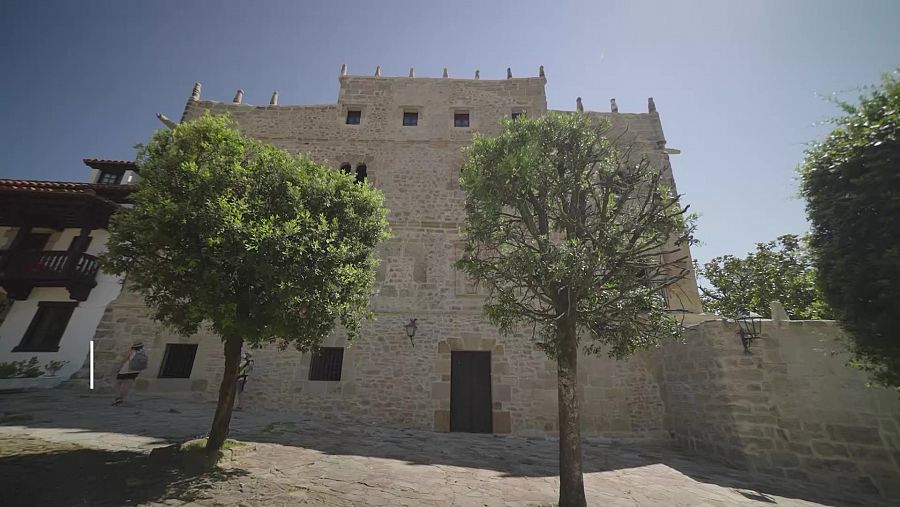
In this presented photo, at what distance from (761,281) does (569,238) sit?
19554 millimetres

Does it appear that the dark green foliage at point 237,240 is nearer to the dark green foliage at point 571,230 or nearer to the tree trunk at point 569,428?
the dark green foliage at point 571,230

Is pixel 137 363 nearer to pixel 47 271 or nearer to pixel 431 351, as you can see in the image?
pixel 47 271

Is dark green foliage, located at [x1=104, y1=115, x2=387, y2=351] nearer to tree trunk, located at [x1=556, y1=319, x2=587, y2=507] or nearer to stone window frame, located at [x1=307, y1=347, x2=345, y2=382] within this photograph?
tree trunk, located at [x1=556, y1=319, x2=587, y2=507]

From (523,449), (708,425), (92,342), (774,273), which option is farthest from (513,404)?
(774,273)

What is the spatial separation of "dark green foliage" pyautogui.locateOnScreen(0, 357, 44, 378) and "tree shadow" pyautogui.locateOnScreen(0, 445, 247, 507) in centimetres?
885

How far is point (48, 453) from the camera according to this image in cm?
501

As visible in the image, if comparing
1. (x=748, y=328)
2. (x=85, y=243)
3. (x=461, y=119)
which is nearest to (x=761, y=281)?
(x=748, y=328)

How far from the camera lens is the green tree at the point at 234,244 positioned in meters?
5.39

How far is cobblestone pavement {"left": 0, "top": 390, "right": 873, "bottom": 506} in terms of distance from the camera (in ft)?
14.5

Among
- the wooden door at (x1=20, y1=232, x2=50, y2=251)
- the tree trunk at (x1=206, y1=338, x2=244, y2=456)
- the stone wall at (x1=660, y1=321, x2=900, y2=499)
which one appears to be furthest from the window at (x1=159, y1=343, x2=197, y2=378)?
the stone wall at (x1=660, y1=321, x2=900, y2=499)

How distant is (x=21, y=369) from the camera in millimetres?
10961

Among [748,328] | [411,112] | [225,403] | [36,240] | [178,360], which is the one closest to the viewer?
[225,403]

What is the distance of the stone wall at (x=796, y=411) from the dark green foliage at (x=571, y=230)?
403 cm

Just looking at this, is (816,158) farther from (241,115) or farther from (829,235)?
(241,115)
